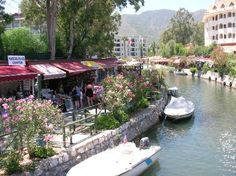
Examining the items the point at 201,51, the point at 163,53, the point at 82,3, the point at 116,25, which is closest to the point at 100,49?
the point at 116,25

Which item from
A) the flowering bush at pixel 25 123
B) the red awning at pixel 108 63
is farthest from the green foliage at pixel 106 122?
the red awning at pixel 108 63

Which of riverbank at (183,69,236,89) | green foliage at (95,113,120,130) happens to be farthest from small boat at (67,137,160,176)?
riverbank at (183,69,236,89)

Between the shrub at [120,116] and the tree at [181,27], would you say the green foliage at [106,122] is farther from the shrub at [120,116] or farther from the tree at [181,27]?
the tree at [181,27]

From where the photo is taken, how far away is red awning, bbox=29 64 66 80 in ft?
82.8

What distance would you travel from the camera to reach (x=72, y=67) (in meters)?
30.1

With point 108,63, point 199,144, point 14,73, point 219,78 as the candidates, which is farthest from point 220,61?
point 14,73

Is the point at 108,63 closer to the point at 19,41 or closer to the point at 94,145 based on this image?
the point at 19,41

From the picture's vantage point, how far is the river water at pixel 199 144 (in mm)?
19797

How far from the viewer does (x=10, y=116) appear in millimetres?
14461

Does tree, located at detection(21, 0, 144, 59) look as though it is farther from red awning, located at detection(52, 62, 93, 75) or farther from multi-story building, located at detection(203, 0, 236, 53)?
multi-story building, located at detection(203, 0, 236, 53)

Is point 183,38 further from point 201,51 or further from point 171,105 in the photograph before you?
point 171,105

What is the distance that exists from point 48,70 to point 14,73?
157 inches

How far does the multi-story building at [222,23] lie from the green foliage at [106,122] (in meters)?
84.0

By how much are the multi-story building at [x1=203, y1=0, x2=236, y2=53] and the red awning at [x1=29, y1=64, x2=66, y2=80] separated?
80.9m
